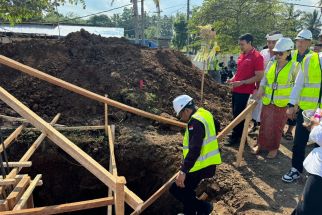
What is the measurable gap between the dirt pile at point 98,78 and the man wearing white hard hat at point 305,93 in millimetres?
3106

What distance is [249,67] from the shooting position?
17.5 feet

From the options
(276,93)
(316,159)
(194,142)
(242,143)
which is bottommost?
(242,143)

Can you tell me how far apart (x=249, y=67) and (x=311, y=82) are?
1.46 meters

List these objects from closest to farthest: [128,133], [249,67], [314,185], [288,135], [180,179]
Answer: [314,185], [180,179], [249,67], [128,133], [288,135]

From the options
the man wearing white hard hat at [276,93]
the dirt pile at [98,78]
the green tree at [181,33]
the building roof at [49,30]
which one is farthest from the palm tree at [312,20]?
the man wearing white hard hat at [276,93]

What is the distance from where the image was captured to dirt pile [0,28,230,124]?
6.96 metres

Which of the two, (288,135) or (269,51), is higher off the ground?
(269,51)

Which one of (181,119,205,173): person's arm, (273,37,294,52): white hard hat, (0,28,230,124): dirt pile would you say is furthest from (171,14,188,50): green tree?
(181,119,205,173): person's arm

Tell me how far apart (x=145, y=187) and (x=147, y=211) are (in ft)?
1.55

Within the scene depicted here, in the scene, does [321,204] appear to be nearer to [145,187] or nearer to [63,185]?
[145,187]

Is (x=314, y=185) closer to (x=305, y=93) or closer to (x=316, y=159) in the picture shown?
(x=316, y=159)

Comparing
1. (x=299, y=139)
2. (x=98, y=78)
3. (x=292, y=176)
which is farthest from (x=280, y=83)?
(x=98, y=78)

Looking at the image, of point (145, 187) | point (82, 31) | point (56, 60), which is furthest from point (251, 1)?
point (145, 187)

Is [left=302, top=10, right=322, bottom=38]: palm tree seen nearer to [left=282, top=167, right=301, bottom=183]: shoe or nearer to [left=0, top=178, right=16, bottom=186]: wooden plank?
[left=282, top=167, right=301, bottom=183]: shoe
